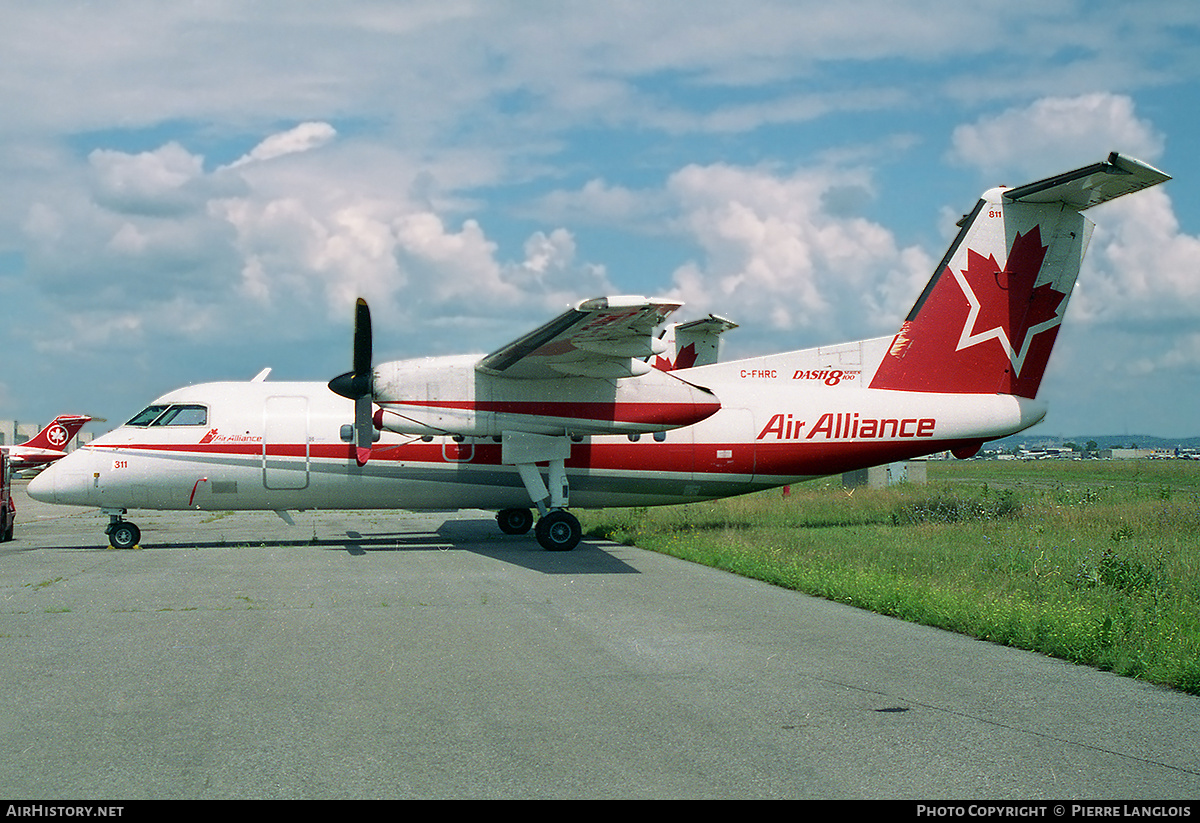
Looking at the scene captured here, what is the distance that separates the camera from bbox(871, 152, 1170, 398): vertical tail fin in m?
18.6

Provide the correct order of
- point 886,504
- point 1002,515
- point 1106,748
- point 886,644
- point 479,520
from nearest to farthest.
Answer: point 1106,748
point 886,644
point 1002,515
point 886,504
point 479,520

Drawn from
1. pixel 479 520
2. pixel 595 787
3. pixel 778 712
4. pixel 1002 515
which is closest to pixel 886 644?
pixel 778 712

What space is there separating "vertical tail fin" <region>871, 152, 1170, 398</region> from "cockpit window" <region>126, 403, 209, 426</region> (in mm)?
13240

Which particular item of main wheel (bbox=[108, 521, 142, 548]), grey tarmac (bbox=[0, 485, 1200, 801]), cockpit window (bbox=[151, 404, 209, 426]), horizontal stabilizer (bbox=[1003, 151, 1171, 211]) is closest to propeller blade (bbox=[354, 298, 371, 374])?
A: cockpit window (bbox=[151, 404, 209, 426])

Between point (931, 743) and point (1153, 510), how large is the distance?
Result: 19.4 m

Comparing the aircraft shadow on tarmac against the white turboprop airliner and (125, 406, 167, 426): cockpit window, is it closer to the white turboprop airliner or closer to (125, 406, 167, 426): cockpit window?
the white turboprop airliner

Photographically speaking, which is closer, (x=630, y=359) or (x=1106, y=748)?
(x=1106, y=748)

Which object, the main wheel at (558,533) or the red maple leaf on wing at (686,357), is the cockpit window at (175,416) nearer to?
the main wheel at (558,533)

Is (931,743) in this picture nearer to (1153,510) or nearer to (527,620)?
(527,620)

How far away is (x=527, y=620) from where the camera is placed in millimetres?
9953

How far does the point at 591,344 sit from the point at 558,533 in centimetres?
396

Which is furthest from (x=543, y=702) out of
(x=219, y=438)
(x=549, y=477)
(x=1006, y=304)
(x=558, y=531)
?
(x=1006, y=304)

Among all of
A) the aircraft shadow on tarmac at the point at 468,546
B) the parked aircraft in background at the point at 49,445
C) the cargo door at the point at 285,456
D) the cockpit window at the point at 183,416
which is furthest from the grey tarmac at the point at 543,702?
the parked aircraft in background at the point at 49,445

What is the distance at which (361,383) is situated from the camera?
16188 millimetres
